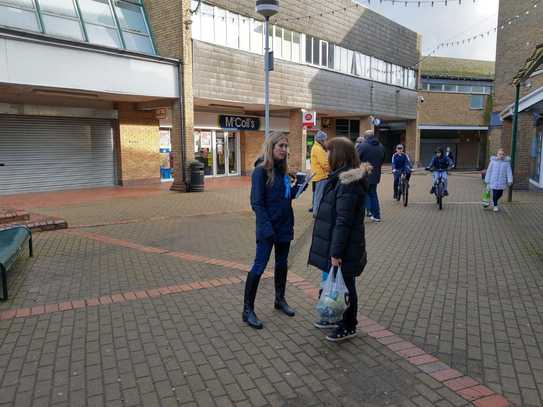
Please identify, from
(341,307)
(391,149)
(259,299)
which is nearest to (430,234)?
(259,299)

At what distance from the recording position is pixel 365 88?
26.4 m

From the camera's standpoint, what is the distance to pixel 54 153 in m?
15.4

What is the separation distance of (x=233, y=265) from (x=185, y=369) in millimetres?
2725

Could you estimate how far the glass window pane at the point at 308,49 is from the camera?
21.8 metres

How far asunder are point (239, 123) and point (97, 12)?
8.73 metres

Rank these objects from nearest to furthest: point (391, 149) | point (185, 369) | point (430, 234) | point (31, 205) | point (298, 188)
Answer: point (185, 369), point (298, 188), point (430, 234), point (31, 205), point (391, 149)

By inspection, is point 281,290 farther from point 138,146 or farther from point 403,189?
point 138,146

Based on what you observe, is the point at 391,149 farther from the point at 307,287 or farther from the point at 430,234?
the point at 307,287

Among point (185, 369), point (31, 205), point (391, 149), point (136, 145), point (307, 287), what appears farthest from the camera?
point (391, 149)

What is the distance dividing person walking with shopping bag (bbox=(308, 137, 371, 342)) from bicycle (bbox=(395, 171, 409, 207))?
8854 mm

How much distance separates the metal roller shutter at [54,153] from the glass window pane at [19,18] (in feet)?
10.2

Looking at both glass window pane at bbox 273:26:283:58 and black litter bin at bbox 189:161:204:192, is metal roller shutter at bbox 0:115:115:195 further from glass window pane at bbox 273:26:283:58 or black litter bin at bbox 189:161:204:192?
glass window pane at bbox 273:26:283:58

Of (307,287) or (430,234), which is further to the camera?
(430,234)

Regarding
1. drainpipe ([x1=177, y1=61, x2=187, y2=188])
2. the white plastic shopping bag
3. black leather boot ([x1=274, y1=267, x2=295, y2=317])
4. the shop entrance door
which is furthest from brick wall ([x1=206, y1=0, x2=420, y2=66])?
the white plastic shopping bag
